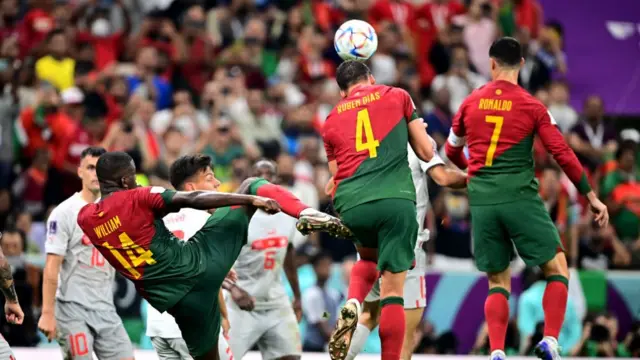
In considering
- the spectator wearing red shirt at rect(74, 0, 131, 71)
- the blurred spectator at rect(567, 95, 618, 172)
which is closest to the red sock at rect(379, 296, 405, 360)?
the blurred spectator at rect(567, 95, 618, 172)

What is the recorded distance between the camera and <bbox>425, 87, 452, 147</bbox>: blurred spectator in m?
18.2

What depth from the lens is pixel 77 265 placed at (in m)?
10.9

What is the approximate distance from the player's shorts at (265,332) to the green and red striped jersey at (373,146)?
2382 millimetres

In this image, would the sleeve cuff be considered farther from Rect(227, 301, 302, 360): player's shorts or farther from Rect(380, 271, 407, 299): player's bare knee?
Rect(227, 301, 302, 360): player's shorts

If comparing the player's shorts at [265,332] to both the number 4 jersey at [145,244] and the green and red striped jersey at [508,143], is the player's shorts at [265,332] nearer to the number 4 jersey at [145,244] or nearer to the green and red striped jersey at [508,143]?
the number 4 jersey at [145,244]

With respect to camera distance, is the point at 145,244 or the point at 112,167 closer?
the point at 145,244

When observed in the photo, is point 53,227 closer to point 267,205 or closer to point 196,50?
point 267,205

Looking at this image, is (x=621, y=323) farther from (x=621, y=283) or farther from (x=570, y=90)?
(x=570, y=90)

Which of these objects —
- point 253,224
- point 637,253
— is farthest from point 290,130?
point 253,224

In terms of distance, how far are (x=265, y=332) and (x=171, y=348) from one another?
1546mm

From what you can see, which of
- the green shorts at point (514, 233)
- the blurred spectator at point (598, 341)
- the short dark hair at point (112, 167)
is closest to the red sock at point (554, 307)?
the green shorts at point (514, 233)

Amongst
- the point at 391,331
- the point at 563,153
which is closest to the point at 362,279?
the point at 391,331

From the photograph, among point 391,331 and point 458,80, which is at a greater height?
point 458,80

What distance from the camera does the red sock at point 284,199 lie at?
8.73 metres
